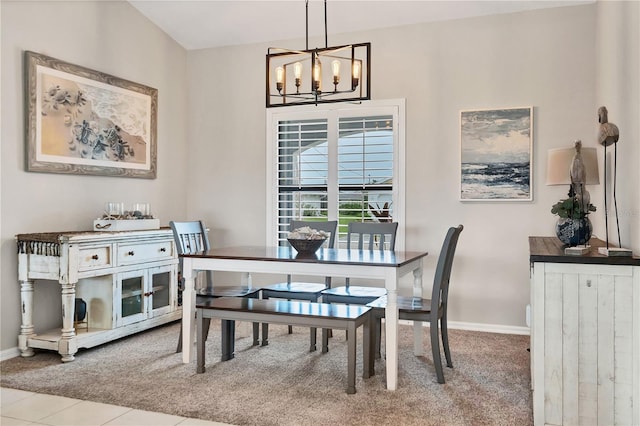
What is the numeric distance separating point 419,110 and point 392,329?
2408mm

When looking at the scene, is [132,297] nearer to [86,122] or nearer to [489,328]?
[86,122]

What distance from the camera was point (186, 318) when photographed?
3662 mm

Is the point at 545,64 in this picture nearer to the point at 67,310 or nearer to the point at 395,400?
the point at 395,400

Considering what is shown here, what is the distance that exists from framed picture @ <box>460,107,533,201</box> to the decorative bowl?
1.73 meters

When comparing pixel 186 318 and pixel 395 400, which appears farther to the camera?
pixel 186 318

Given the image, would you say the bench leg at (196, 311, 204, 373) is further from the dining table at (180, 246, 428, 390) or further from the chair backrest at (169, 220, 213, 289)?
the chair backrest at (169, 220, 213, 289)

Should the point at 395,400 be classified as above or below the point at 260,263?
below

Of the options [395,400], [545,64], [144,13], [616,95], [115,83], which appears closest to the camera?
[395,400]

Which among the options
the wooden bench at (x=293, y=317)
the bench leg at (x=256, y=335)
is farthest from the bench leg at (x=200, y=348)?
the bench leg at (x=256, y=335)

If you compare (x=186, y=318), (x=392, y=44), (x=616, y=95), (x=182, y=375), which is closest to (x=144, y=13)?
(x=392, y=44)

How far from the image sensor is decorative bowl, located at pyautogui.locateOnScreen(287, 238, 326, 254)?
3.57m

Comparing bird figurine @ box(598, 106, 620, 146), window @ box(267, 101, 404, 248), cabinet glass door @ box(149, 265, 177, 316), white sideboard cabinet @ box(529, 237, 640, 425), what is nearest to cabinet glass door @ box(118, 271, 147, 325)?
cabinet glass door @ box(149, 265, 177, 316)

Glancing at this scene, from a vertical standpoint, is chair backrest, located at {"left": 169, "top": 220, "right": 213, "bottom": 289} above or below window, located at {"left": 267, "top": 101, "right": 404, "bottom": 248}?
below

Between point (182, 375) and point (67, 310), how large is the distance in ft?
3.35
